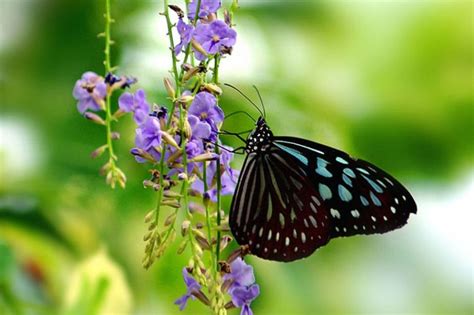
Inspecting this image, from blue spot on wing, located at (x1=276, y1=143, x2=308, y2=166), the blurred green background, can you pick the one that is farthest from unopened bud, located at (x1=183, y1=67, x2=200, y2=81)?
the blurred green background

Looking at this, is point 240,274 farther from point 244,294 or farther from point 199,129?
point 199,129

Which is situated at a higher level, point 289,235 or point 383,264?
point 383,264

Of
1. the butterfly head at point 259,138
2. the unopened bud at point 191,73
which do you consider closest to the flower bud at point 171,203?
the unopened bud at point 191,73

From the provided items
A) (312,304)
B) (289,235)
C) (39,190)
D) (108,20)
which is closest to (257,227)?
(289,235)

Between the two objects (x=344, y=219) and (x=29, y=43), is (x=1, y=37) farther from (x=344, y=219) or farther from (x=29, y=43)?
(x=344, y=219)

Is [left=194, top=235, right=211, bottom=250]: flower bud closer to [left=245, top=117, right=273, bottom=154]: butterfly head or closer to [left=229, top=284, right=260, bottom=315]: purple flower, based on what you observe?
[left=229, top=284, right=260, bottom=315]: purple flower

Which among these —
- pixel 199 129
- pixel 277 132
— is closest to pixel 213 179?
pixel 199 129
